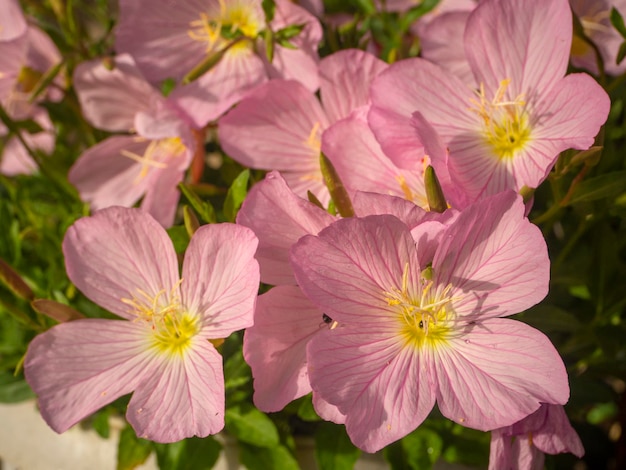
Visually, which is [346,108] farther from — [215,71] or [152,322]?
[152,322]

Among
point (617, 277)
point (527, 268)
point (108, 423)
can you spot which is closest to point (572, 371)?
point (617, 277)

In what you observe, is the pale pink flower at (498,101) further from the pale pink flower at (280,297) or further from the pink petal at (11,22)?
the pink petal at (11,22)

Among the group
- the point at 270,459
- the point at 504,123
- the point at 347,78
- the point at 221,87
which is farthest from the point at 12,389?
the point at 504,123

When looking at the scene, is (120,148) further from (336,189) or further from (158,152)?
(336,189)

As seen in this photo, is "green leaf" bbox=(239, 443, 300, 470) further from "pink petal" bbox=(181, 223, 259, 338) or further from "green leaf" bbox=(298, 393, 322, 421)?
"pink petal" bbox=(181, 223, 259, 338)

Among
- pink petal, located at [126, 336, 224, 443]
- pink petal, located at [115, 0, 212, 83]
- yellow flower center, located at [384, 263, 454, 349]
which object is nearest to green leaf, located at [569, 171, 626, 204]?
yellow flower center, located at [384, 263, 454, 349]

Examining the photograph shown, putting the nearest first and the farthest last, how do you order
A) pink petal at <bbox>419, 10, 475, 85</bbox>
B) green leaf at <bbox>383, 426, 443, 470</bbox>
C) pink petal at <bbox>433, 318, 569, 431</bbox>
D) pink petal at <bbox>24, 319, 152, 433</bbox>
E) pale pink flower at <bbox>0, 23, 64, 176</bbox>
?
pink petal at <bbox>433, 318, 569, 431</bbox>
pink petal at <bbox>24, 319, 152, 433</bbox>
green leaf at <bbox>383, 426, 443, 470</bbox>
pink petal at <bbox>419, 10, 475, 85</bbox>
pale pink flower at <bbox>0, 23, 64, 176</bbox>

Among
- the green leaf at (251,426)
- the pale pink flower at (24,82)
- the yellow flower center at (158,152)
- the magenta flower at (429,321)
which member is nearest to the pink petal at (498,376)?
the magenta flower at (429,321)
